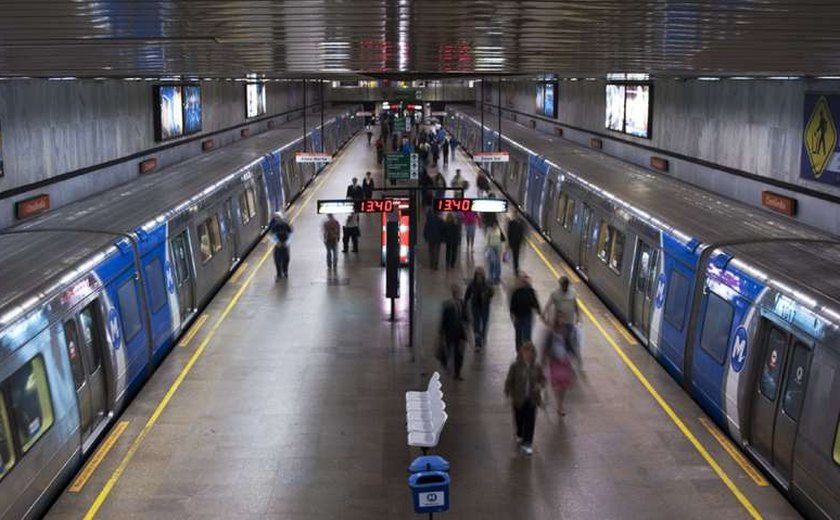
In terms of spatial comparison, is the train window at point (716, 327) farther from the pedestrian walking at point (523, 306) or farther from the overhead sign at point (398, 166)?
the overhead sign at point (398, 166)

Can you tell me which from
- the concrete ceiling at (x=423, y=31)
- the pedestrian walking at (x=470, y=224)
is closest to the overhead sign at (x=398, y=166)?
the concrete ceiling at (x=423, y=31)

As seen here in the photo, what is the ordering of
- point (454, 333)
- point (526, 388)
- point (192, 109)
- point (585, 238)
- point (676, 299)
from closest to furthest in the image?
point (526, 388)
point (676, 299)
point (454, 333)
point (585, 238)
point (192, 109)

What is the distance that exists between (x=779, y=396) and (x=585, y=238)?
991 cm

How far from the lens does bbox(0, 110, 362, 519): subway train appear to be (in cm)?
789

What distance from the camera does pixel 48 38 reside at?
671 cm

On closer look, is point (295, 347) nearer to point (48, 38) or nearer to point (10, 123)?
point (10, 123)

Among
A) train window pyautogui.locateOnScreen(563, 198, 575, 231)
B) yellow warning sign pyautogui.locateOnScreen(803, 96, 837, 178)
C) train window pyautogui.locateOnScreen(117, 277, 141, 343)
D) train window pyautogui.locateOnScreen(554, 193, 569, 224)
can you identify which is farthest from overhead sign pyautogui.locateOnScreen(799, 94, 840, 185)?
train window pyautogui.locateOnScreen(117, 277, 141, 343)

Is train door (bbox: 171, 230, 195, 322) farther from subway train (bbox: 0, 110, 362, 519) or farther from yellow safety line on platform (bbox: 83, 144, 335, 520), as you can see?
yellow safety line on platform (bbox: 83, 144, 335, 520)

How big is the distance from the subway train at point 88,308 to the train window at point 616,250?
7.26 meters

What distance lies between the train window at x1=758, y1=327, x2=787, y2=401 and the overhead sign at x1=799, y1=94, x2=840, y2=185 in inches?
216

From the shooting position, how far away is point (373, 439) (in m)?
10.0

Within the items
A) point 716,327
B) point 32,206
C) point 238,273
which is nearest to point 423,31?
point 716,327

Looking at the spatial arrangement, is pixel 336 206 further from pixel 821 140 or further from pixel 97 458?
pixel 821 140

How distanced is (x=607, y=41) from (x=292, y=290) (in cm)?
1141
